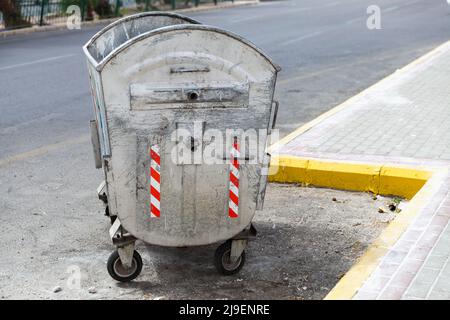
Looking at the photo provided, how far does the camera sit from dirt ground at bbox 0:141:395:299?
16.4ft

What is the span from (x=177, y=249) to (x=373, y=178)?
202cm

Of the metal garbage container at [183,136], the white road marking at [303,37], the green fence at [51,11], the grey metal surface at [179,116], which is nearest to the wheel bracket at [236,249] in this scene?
the metal garbage container at [183,136]

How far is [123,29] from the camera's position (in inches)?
247

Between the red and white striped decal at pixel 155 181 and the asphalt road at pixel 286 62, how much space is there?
380cm

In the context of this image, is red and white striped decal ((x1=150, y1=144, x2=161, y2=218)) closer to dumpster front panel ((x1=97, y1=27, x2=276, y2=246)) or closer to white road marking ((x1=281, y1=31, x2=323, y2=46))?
dumpster front panel ((x1=97, y1=27, x2=276, y2=246))

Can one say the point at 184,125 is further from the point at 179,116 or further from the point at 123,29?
the point at 123,29

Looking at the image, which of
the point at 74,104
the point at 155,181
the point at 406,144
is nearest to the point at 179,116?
the point at 155,181

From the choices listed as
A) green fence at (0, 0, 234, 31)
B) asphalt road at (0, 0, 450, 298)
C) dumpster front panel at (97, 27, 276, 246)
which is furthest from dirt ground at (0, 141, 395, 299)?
green fence at (0, 0, 234, 31)

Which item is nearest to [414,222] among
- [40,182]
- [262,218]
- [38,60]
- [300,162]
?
[262,218]

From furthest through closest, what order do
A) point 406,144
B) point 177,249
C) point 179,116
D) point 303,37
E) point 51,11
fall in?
point 51,11, point 303,37, point 406,144, point 177,249, point 179,116

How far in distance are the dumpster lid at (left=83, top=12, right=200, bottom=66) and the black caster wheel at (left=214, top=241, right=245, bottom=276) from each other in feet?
6.31

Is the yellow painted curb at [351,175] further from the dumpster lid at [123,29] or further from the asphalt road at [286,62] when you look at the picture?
the asphalt road at [286,62]

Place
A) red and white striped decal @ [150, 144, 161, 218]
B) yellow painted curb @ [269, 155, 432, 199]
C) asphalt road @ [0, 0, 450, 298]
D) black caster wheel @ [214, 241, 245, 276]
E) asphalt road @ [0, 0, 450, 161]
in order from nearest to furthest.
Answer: red and white striped decal @ [150, 144, 161, 218], black caster wheel @ [214, 241, 245, 276], asphalt road @ [0, 0, 450, 298], yellow painted curb @ [269, 155, 432, 199], asphalt road @ [0, 0, 450, 161]

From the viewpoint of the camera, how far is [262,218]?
6.30 meters
